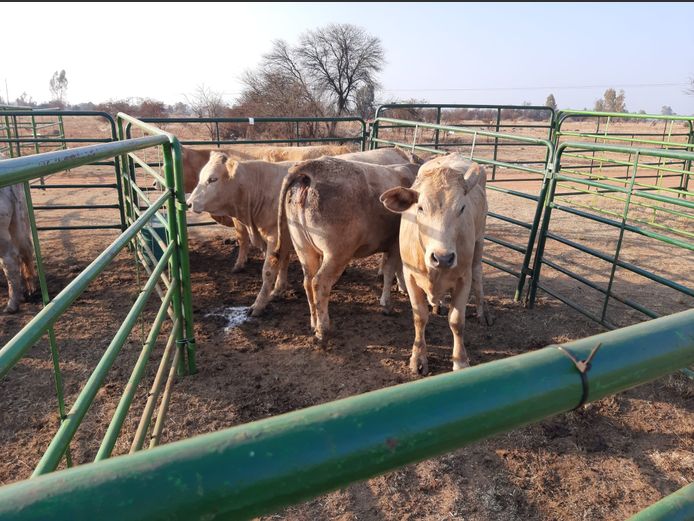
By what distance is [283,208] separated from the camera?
4.99m

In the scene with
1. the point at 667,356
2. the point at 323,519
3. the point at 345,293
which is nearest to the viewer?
the point at 667,356

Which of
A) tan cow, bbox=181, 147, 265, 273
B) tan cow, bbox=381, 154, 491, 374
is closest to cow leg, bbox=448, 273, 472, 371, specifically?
tan cow, bbox=381, 154, 491, 374

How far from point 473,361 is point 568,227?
5747 mm

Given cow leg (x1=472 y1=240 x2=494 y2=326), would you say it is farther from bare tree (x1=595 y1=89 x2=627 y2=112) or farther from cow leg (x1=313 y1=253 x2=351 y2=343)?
Result: bare tree (x1=595 y1=89 x2=627 y2=112)

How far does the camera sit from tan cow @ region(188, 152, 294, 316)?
18.5 ft

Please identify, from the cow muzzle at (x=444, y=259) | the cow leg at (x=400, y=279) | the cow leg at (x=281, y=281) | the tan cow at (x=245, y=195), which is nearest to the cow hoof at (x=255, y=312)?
the tan cow at (x=245, y=195)

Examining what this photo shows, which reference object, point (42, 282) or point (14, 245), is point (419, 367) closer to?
point (42, 282)

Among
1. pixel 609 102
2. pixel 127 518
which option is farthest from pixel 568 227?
pixel 609 102

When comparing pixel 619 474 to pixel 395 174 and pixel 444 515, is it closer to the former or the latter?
pixel 444 515

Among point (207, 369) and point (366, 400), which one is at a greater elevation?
point (366, 400)

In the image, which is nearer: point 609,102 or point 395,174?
point 395,174

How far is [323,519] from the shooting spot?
2709 mm

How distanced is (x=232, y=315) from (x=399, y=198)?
246 cm

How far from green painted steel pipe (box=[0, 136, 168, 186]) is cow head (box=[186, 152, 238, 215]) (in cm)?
337
